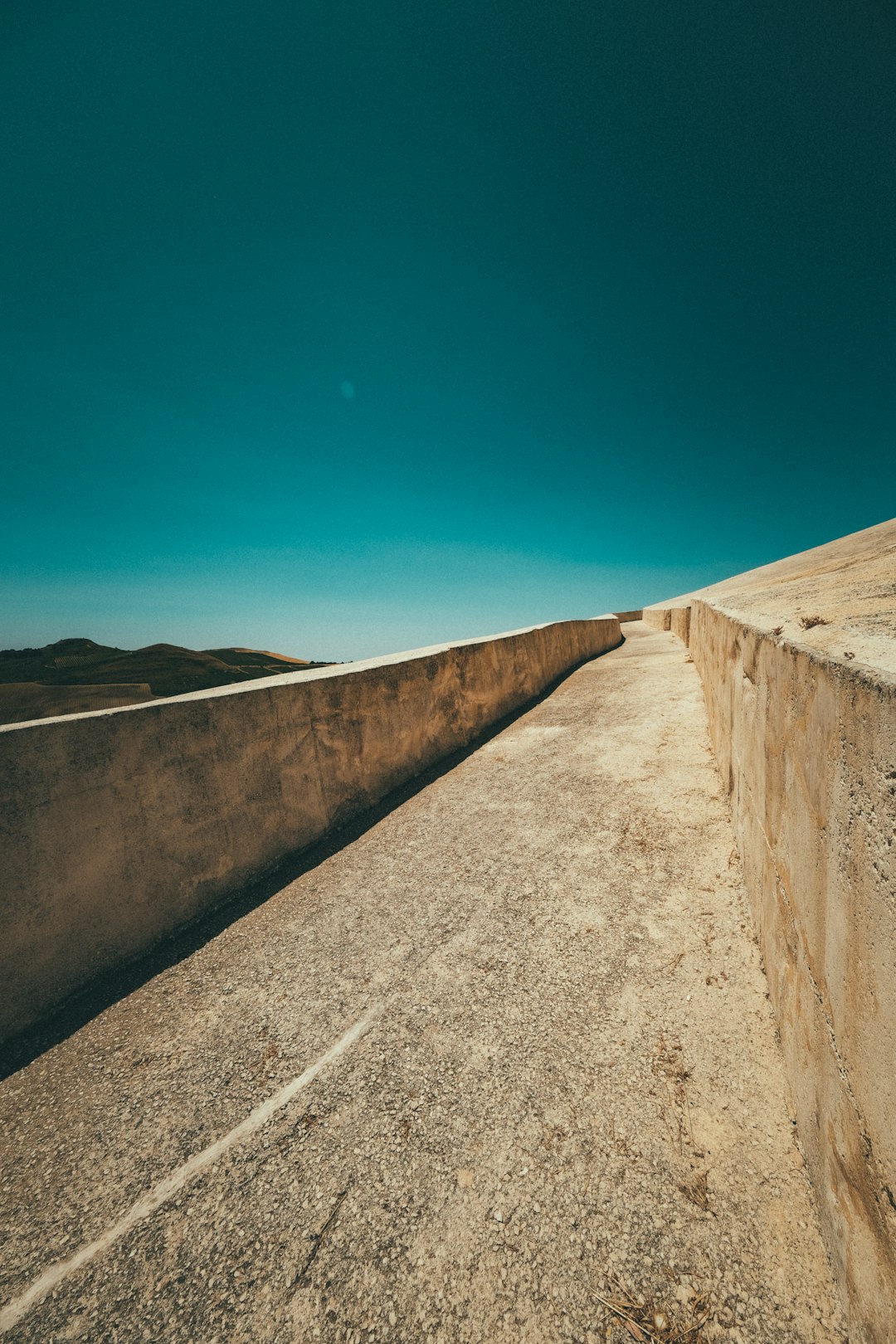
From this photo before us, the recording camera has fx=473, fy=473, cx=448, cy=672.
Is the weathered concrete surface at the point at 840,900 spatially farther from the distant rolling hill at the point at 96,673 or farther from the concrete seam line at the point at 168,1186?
the distant rolling hill at the point at 96,673

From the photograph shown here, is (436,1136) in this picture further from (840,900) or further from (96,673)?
(96,673)

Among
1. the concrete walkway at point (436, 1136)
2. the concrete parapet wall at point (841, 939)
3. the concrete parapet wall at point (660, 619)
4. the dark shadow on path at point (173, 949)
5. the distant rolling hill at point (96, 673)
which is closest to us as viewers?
the concrete parapet wall at point (841, 939)

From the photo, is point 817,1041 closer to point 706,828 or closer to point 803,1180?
point 803,1180

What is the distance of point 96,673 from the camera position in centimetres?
1359

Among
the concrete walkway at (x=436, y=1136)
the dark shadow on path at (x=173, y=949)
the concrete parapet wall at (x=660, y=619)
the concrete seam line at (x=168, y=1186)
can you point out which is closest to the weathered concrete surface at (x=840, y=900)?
the concrete walkway at (x=436, y=1136)

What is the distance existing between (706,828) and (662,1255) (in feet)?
8.07

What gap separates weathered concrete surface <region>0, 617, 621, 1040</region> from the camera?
2.47 meters

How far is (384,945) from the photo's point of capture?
9.16ft

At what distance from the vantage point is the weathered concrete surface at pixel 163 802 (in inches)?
97.3

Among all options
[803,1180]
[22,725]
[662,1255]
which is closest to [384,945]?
[662,1255]

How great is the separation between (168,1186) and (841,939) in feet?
8.12

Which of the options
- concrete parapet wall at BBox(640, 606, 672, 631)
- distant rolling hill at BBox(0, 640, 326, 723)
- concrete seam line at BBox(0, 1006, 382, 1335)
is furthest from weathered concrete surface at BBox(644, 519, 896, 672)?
concrete parapet wall at BBox(640, 606, 672, 631)

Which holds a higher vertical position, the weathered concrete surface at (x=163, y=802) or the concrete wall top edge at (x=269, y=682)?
Result: the concrete wall top edge at (x=269, y=682)

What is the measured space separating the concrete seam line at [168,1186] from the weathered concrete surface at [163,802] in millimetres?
1243
